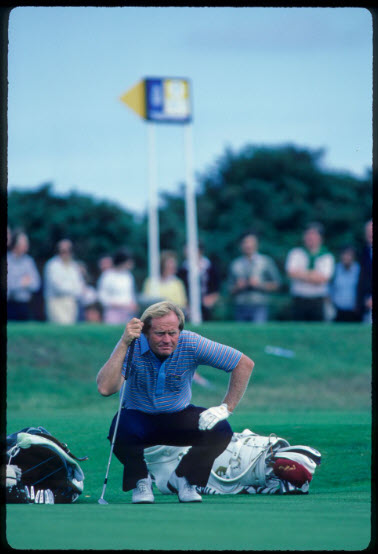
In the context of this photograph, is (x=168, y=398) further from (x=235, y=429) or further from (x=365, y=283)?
(x=365, y=283)

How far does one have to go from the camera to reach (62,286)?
13.4 meters

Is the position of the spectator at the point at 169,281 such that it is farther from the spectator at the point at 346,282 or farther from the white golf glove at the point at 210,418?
the white golf glove at the point at 210,418

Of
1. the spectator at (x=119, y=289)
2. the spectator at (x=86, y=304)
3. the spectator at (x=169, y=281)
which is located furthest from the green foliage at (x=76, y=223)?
the spectator at (x=169, y=281)

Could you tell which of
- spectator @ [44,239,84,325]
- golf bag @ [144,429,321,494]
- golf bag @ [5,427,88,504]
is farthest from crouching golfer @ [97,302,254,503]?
spectator @ [44,239,84,325]

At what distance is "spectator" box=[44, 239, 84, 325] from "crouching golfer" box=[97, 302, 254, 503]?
7258 millimetres

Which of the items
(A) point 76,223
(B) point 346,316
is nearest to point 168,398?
(B) point 346,316

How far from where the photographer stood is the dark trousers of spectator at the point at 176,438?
594 centimetres

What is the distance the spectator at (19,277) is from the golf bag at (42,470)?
6956 millimetres

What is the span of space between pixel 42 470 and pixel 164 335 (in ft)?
3.39

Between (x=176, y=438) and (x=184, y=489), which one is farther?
(x=176, y=438)

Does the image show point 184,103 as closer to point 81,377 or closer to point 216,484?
point 81,377

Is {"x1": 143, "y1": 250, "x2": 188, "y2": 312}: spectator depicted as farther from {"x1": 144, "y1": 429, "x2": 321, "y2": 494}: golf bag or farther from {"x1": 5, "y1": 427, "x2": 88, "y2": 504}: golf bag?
{"x1": 5, "y1": 427, "x2": 88, "y2": 504}: golf bag

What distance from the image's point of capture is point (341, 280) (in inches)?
536

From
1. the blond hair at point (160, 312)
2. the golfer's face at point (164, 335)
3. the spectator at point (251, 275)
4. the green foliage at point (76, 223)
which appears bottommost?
the golfer's face at point (164, 335)
